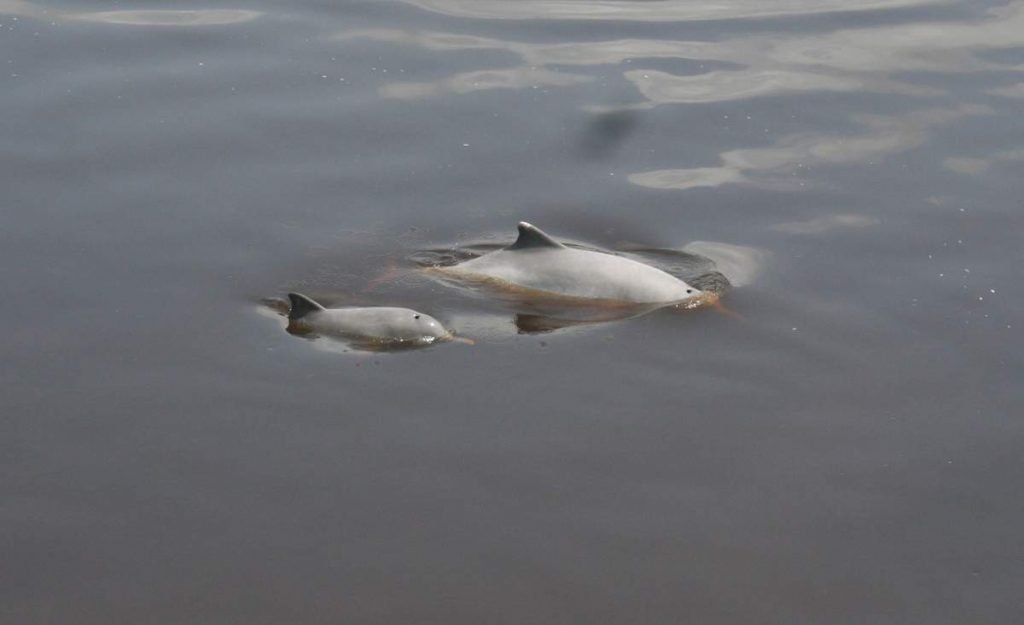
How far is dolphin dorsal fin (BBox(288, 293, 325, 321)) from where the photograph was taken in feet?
31.6

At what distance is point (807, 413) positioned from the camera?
9.05 m

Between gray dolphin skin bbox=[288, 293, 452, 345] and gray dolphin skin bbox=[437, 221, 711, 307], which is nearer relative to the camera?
gray dolphin skin bbox=[288, 293, 452, 345]

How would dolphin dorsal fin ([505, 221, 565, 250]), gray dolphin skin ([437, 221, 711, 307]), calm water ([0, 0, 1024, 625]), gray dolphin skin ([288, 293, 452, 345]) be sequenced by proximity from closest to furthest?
calm water ([0, 0, 1024, 625]) < gray dolphin skin ([288, 293, 452, 345]) < gray dolphin skin ([437, 221, 711, 307]) < dolphin dorsal fin ([505, 221, 565, 250])

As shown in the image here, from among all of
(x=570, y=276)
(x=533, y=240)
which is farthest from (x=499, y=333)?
(x=533, y=240)

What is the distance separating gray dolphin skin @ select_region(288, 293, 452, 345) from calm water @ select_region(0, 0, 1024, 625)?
0.19m

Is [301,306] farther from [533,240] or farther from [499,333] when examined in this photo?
[533,240]

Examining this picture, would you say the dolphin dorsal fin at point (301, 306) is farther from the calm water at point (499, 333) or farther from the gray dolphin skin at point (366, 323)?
the calm water at point (499, 333)

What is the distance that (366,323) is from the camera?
9633mm

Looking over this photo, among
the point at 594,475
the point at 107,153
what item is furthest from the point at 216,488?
the point at 107,153

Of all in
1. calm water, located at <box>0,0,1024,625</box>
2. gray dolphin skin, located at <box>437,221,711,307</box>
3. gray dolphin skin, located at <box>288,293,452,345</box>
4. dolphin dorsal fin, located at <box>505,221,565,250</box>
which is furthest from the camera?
dolphin dorsal fin, located at <box>505,221,565,250</box>

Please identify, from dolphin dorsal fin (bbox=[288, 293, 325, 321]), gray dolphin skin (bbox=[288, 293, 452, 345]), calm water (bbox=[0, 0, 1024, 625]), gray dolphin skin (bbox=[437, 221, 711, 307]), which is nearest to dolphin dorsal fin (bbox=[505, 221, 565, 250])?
gray dolphin skin (bbox=[437, 221, 711, 307])

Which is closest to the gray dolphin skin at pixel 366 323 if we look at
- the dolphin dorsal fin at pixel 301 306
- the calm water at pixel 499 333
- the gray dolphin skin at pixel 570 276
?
the dolphin dorsal fin at pixel 301 306

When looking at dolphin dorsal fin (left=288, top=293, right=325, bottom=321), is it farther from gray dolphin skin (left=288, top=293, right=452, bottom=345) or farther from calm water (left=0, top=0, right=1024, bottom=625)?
calm water (left=0, top=0, right=1024, bottom=625)

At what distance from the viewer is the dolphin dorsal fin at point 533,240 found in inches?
412
